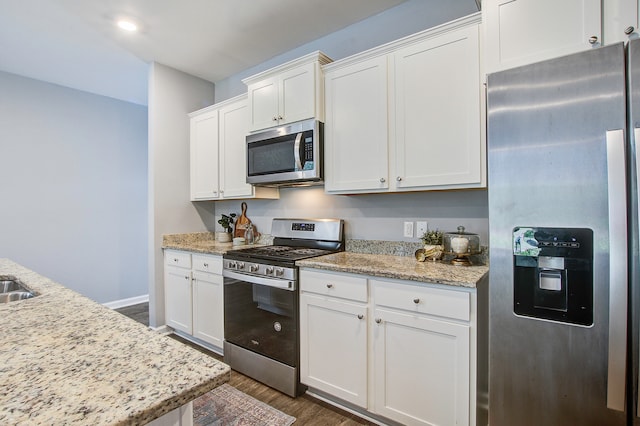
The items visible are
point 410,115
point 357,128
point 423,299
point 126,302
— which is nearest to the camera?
point 423,299

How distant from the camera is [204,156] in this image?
11.0 feet

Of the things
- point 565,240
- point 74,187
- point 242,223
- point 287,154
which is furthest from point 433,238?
point 74,187

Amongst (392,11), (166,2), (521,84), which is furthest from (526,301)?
(166,2)

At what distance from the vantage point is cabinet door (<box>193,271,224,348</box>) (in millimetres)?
2637

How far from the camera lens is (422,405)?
163 cm

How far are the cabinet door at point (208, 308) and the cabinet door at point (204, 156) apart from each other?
928 millimetres

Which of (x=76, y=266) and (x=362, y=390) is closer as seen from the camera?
(x=362, y=390)

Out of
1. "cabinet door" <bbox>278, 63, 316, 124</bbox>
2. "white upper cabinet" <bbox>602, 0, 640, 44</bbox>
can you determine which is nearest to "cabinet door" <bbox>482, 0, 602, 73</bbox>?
"white upper cabinet" <bbox>602, 0, 640, 44</bbox>

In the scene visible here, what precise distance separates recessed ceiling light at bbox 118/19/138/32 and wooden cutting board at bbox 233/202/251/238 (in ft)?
5.82

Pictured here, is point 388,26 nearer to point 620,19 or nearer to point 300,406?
point 620,19

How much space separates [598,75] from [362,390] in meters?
1.85

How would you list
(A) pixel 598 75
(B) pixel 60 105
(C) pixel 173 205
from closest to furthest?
(A) pixel 598 75 → (C) pixel 173 205 → (B) pixel 60 105

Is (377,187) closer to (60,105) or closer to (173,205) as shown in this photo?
(173,205)

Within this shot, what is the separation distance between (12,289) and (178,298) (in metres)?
1.47
